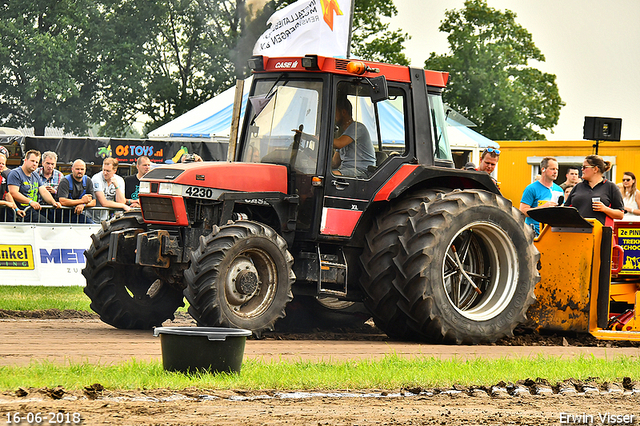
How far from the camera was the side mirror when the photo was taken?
8.87 m

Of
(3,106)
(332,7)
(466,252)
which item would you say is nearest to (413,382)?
(466,252)

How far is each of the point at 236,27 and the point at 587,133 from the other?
1258 inches

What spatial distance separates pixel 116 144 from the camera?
24359 millimetres

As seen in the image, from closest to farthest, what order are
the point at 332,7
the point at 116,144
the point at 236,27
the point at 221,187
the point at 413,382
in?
the point at 413,382
the point at 221,187
the point at 332,7
the point at 116,144
the point at 236,27

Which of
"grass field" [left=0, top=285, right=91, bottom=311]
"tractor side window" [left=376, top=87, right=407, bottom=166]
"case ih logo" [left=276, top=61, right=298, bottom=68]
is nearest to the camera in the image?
"case ih logo" [left=276, top=61, right=298, bottom=68]

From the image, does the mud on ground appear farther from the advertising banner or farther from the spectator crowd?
the spectator crowd

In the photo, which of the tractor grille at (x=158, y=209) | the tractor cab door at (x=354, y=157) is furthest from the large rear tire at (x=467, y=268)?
the tractor grille at (x=158, y=209)

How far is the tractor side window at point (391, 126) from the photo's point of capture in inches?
368

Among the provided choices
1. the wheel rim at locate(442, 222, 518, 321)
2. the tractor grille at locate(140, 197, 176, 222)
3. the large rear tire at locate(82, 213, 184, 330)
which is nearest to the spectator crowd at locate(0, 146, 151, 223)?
the large rear tire at locate(82, 213, 184, 330)

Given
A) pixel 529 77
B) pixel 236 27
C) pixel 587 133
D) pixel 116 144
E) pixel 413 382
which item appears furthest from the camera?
pixel 529 77

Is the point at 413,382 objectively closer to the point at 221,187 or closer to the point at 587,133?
the point at 221,187

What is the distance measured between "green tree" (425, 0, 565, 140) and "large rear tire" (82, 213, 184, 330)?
38197 mm

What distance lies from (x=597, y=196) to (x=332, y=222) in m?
3.58

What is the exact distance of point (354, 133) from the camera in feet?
30.2
